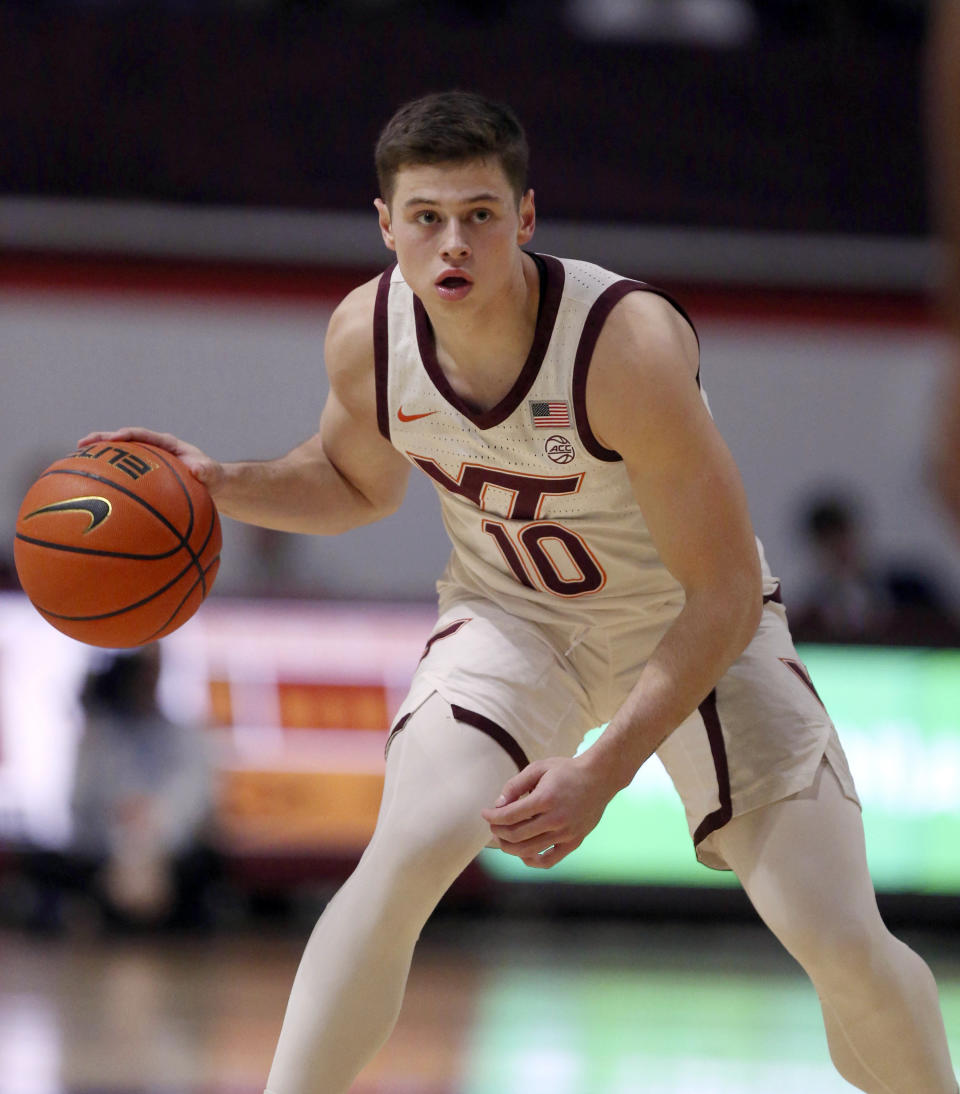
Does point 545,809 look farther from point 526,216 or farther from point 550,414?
point 526,216

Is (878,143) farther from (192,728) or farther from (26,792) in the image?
(26,792)

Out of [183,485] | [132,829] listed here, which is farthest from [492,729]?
[132,829]

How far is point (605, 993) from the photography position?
6102 millimetres

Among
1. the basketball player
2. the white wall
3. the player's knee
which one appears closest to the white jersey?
the player's knee

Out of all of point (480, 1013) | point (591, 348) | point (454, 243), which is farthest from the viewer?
point (480, 1013)

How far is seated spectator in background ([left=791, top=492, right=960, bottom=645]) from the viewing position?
23.6 ft

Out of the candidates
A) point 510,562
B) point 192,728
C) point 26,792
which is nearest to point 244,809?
point 192,728

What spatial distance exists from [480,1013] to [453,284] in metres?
3.48

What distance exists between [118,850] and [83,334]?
14.1 feet

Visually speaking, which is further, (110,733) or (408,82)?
(408,82)

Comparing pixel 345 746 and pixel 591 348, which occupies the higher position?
pixel 591 348

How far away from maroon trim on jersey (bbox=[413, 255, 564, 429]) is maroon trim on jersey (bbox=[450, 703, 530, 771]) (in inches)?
21.8

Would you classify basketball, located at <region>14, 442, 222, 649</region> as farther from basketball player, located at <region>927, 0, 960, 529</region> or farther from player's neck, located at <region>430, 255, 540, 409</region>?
basketball player, located at <region>927, 0, 960, 529</region>

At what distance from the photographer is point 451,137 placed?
2865 mm
